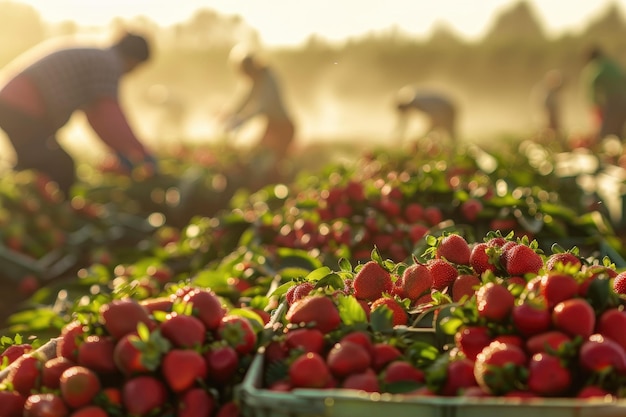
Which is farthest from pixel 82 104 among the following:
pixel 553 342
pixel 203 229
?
pixel 553 342

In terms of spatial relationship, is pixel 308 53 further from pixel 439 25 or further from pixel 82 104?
pixel 82 104

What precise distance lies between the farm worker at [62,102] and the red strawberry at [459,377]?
6.01 m

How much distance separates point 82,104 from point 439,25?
265ft

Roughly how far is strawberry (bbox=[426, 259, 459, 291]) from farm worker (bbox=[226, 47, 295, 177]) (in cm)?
796

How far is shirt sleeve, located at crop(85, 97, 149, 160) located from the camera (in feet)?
23.4

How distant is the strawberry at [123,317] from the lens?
1.79 m

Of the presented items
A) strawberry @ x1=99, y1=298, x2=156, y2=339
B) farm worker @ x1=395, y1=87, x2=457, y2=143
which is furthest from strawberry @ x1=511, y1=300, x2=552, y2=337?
farm worker @ x1=395, y1=87, x2=457, y2=143

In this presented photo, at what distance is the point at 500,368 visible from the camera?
1.59m

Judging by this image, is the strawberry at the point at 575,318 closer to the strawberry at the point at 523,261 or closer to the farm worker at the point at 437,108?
the strawberry at the point at 523,261

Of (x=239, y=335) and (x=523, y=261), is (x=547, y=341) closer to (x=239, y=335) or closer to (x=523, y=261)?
(x=523, y=261)

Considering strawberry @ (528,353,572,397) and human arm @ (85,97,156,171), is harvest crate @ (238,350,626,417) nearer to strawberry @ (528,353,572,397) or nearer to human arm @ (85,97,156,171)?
strawberry @ (528,353,572,397)

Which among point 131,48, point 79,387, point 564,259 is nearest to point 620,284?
point 564,259

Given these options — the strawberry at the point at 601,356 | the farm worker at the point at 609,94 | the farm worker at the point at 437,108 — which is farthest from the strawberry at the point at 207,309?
the farm worker at the point at 437,108

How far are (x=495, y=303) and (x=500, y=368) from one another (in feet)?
0.61
